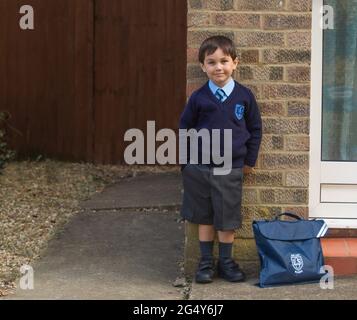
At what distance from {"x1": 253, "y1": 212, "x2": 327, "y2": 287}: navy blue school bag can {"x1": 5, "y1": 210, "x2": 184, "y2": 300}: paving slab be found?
0.61 m

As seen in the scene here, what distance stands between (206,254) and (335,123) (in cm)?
130

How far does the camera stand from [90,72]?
10180 millimetres

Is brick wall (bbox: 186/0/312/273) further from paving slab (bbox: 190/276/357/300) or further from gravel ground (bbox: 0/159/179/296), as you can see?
gravel ground (bbox: 0/159/179/296)

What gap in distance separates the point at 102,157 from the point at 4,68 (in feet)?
4.89

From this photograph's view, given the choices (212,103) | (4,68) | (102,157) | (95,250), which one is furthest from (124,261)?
(4,68)

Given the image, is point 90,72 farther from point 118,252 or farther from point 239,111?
point 239,111

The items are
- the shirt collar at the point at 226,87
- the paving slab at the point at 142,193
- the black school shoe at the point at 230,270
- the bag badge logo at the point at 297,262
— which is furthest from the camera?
the paving slab at the point at 142,193

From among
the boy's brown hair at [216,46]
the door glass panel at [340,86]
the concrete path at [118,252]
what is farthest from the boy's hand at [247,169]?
the concrete path at [118,252]

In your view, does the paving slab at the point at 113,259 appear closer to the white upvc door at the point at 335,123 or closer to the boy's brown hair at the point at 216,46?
the white upvc door at the point at 335,123

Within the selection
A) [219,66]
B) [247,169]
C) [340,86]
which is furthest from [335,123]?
[219,66]

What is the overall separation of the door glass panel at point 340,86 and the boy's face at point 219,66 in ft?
2.53

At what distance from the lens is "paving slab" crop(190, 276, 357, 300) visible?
574cm

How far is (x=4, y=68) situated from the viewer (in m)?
10.3

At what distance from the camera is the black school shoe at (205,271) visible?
604 cm
